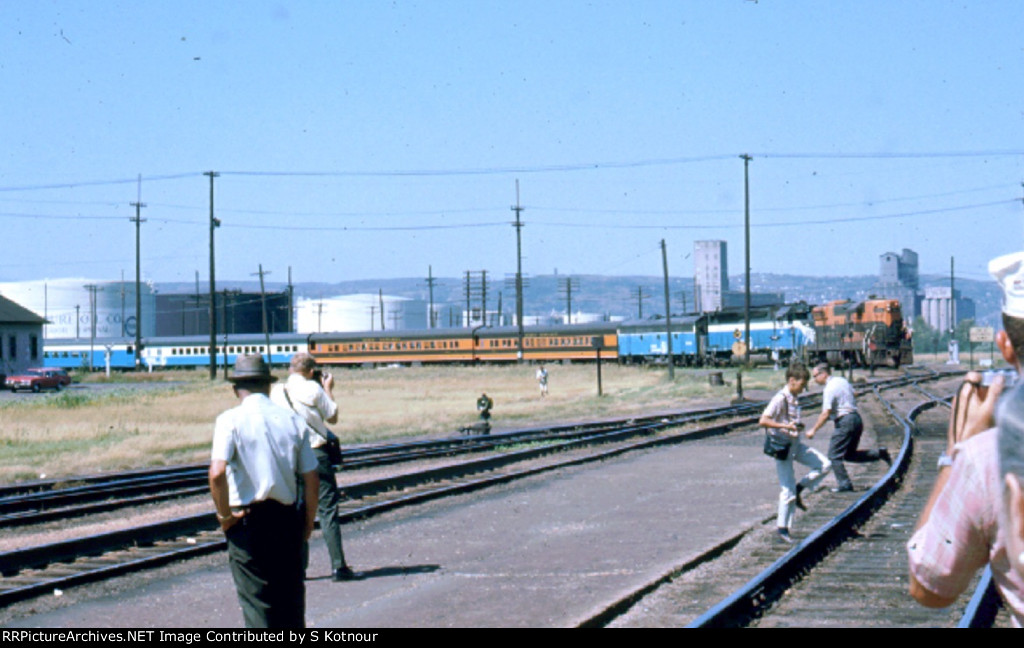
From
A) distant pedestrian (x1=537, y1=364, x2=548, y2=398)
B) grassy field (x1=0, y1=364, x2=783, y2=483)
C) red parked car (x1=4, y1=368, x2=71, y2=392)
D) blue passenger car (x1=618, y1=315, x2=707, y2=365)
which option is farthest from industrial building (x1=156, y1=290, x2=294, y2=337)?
distant pedestrian (x1=537, y1=364, x2=548, y2=398)

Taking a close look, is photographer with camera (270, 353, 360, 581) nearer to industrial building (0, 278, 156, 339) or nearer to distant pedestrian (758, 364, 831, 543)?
distant pedestrian (758, 364, 831, 543)

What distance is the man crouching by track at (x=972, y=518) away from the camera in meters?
A: 3.06

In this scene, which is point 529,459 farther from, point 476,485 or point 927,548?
point 927,548

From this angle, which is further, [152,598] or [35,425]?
[35,425]

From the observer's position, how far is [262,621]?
250 inches

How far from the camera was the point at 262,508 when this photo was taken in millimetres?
6410

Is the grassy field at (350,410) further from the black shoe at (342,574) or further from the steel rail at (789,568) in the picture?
the steel rail at (789,568)

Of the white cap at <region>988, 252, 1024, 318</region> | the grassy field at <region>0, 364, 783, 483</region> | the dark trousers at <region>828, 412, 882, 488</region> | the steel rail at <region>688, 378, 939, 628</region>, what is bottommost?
the grassy field at <region>0, 364, 783, 483</region>

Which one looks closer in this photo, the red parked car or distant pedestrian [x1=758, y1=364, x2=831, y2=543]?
distant pedestrian [x1=758, y1=364, x2=831, y2=543]

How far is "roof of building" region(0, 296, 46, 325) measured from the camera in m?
74.8

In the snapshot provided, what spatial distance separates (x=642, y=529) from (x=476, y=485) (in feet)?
15.7

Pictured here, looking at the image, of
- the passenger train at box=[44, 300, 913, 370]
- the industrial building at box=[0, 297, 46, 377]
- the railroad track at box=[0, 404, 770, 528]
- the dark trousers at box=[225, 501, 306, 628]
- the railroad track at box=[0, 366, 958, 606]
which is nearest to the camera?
the dark trousers at box=[225, 501, 306, 628]

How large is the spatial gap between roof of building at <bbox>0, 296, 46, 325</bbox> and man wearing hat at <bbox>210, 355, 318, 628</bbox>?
7284 cm

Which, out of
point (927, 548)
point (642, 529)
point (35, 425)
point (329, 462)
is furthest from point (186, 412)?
point (927, 548)
